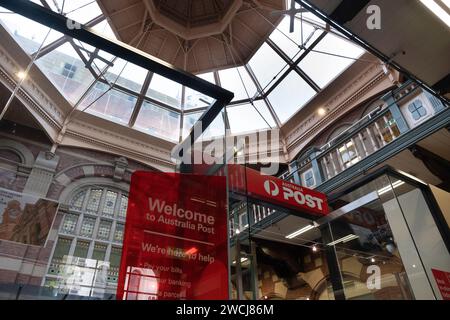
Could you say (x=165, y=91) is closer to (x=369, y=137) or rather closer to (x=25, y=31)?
(x=25, y=31)

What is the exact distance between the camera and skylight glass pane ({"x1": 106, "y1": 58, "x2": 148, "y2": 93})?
415 inches

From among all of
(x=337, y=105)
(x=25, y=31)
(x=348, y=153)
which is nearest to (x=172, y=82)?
(x=25, y=31)

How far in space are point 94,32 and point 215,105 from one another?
3.14ft

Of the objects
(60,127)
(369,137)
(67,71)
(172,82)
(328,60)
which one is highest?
(328,60)

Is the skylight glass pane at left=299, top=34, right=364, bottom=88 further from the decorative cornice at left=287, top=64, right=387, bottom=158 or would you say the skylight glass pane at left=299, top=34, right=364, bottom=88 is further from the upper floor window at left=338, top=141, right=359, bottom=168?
the upper floor window at left=338, top=141, right=359, bottom=168

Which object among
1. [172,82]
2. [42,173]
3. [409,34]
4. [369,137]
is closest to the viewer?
[409,34]

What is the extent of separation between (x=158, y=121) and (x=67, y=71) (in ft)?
11.4

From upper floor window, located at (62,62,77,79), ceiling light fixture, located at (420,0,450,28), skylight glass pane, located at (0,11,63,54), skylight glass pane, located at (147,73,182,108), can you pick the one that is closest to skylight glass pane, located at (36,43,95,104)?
upper floor window, located at (62,62,77,79)

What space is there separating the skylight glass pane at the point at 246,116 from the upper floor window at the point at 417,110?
604 centimetres

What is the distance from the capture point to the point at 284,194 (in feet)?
16.9

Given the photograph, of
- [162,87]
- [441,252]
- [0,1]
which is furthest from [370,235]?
[162,87]

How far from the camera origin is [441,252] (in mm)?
4242

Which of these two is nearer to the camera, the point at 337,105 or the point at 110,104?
the point at 337,105

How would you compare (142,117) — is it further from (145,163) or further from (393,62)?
(393,62)
